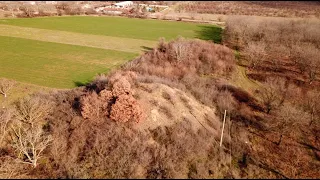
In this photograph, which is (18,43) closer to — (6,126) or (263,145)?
(6,126)

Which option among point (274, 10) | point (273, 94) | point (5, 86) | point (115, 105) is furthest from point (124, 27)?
point (274, 10)

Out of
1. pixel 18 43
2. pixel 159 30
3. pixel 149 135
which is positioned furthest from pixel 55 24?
pixel 149 135

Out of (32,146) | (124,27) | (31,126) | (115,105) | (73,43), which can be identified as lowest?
(31,126)

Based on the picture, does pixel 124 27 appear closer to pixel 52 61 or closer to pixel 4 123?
pixel 52 61

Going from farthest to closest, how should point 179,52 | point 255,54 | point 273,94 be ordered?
1. point 255,54
2. point 179,52
3. point 273,94

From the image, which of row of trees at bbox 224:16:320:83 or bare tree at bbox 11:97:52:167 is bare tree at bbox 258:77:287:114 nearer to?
row of trees at bbox 224:16:320:83

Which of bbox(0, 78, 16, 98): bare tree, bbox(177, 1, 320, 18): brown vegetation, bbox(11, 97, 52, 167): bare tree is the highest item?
bbox(177, 1, 320, 18): brown vegetation

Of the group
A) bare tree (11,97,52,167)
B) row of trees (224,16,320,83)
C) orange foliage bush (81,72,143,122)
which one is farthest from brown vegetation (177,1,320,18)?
bare tree (11,97,52,167)
